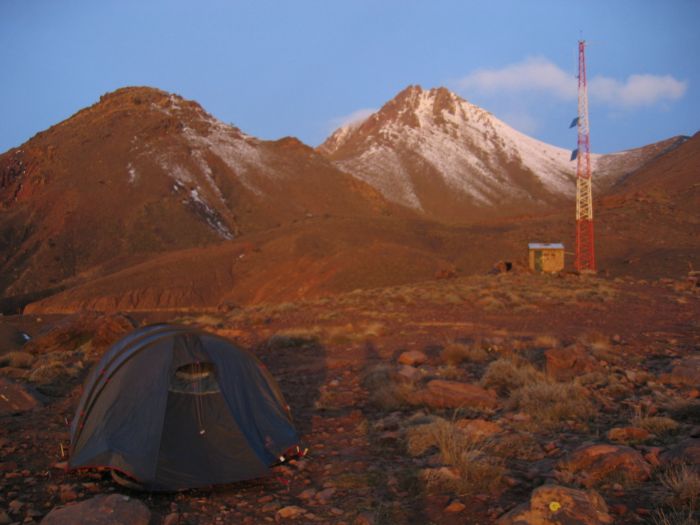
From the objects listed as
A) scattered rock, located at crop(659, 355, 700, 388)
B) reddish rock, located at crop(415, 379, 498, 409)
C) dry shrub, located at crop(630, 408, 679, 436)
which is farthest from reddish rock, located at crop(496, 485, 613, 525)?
scattered rock, located at crop(659, 355, 700, 388)

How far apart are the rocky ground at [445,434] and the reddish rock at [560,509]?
0.04ft

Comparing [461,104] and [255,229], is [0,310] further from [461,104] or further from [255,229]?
[461,104]

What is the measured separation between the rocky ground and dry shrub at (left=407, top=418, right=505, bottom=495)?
0.02m

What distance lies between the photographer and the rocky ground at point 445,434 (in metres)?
5.25

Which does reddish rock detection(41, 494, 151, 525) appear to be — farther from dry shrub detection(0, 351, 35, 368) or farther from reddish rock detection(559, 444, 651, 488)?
dry shrub detection(0, 351, 35, 368)

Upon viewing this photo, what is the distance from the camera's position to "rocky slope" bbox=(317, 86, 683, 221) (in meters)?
102

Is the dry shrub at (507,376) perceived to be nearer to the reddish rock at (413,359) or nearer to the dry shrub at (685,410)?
the dry shrub at (685,410)

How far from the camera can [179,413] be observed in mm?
6723

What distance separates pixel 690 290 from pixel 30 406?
2300 centimetres

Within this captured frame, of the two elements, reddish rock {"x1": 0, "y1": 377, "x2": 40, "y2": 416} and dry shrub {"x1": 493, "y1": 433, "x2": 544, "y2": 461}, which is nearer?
dry shrub {"x1": 493, "y1": 433, "x2": 544, "y2": 461}

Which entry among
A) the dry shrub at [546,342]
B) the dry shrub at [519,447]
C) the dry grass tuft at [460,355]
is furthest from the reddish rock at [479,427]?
the dry shrub at [546,342]

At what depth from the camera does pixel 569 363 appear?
1005cm

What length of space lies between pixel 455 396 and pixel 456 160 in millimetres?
112475

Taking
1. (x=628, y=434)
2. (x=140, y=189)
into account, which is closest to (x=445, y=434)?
(x=628, y=434)
